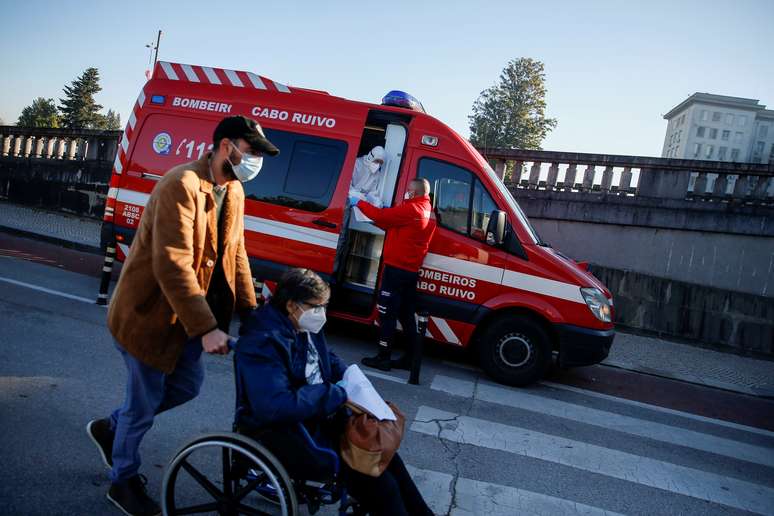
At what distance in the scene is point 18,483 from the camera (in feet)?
9.73

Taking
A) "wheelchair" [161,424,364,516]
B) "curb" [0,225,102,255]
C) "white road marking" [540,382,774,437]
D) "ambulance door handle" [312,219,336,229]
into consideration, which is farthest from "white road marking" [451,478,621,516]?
"curb" [0,225,102,255]

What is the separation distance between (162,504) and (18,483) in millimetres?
944

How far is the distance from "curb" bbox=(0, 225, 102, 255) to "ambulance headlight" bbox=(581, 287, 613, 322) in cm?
934

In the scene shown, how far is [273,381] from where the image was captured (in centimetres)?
250

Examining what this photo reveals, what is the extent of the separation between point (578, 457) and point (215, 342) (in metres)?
3.25

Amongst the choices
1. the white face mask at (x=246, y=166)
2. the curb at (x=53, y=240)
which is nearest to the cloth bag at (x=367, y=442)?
the white face mask at (x=246, y=166)

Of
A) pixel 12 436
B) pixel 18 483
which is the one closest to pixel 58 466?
pixel 18 483

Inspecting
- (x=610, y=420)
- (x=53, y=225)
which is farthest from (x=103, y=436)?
(x=53, y=225)

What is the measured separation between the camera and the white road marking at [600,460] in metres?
4.19

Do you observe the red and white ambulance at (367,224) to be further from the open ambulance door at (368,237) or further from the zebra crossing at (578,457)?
the zebra crossing at (578,457)

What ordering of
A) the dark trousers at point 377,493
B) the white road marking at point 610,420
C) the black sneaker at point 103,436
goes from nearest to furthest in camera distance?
the dark trousers at point 377,493, the black sneaker at point 103,436, the white road marking at point 610,420

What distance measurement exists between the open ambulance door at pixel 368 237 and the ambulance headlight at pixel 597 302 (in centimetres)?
232

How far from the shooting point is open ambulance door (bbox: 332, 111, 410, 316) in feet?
21.8

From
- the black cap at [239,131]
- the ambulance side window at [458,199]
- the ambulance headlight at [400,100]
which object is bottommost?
the black cap at [239,131]
